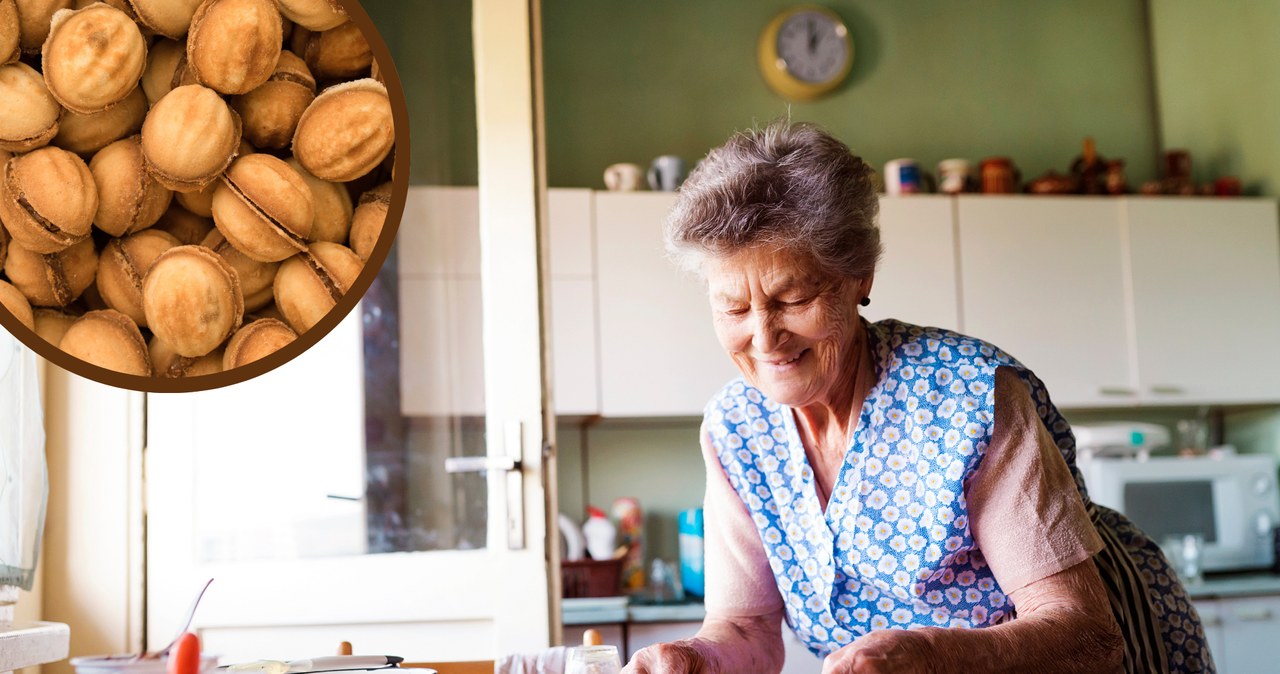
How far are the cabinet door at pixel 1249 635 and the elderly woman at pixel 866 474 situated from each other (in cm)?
193

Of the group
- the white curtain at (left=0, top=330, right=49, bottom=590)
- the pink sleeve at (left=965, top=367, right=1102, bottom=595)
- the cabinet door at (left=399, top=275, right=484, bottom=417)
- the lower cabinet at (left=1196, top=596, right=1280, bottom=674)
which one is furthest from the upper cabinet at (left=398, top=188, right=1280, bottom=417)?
the pink sleeve at (left=965, top=367, right=1102, bottom=595)

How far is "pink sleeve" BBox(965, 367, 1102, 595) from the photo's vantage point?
3.98ft

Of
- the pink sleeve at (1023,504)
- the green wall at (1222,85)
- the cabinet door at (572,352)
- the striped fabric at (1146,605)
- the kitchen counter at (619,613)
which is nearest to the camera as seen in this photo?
the pink sleeve at (1023,504)

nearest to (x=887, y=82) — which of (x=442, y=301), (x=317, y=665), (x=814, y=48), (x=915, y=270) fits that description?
(x=814, y=48)

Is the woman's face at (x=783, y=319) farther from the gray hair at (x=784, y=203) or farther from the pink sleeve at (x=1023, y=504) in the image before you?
the pink sleeve at (x=1023, y=504)

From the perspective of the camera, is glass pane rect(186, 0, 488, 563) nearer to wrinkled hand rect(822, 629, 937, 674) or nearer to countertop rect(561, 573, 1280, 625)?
countertop rect(561, 573, 1280, 625)

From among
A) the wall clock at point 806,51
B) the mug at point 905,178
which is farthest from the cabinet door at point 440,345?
the wall clock at point 806,51

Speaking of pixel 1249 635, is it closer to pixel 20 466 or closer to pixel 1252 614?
pixel 1252 614

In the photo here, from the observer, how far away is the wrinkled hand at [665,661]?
1.22m

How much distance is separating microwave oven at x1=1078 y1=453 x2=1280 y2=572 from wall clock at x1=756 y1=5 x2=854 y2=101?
143cm

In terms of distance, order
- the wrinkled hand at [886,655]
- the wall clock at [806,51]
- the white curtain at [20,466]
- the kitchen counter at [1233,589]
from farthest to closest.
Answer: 1. the wall clock at [806,51]
2. the kitchen counter at [1233,589]
3. the white curtain at [20,466]
4. the wrinkled hand at [886,655]

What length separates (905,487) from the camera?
1309 mm

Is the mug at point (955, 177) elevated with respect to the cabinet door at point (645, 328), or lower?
elevated

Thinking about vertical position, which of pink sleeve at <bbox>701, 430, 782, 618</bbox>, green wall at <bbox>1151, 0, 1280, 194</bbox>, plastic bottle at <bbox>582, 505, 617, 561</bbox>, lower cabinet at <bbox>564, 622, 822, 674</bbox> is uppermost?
green wall at <bbox>1151, 0, 1280, 194</bbox>
